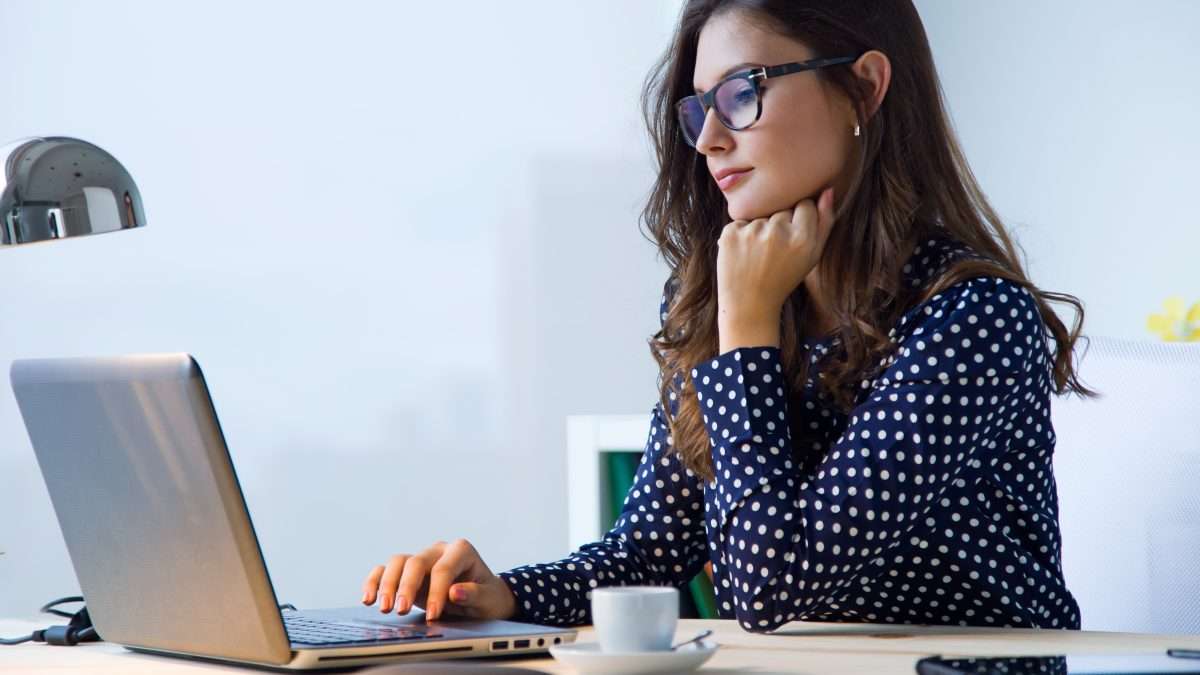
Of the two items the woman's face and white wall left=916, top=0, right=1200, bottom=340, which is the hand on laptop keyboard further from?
white wall left=916, top=0, right=1200, bottom=340

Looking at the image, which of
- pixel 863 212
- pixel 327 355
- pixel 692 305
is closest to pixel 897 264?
pixel 863 212

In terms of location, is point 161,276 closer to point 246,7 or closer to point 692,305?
point 246,7

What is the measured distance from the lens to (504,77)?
2826 mm

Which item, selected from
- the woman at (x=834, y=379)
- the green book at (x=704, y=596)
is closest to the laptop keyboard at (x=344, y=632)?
the woman at (x=834, y=379)

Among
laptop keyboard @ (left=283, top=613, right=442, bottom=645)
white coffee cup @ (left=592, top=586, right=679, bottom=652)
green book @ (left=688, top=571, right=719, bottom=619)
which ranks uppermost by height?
white coffee cup @ (left=592, top=586, right=679, bottom=652)

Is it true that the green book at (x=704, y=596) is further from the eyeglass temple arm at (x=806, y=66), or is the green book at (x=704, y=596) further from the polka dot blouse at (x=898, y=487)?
the eyeglass temple arm at (x=806, y=66)

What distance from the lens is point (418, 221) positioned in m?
2.73

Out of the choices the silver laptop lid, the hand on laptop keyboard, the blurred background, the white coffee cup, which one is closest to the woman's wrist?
the hand on laptop keyboard

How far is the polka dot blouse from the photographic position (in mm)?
1187

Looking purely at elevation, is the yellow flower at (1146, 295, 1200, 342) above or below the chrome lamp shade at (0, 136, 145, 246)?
below

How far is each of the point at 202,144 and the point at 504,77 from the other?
0.68 metres

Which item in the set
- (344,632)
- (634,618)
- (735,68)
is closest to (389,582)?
(344,632)

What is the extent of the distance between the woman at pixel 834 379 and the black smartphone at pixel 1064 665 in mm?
334

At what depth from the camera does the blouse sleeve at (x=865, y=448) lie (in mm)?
1182
